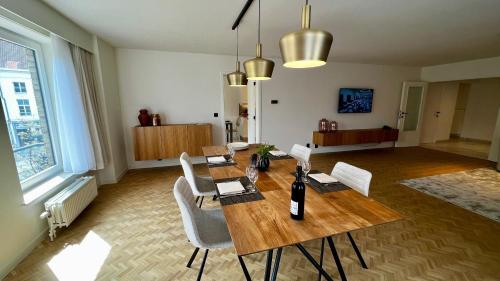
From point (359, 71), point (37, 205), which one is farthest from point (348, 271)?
point (359, 71)

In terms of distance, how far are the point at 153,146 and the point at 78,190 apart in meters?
1.73

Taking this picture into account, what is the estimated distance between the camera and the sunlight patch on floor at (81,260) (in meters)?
1.76

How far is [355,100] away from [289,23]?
389 cm

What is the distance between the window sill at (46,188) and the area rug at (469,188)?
519cm

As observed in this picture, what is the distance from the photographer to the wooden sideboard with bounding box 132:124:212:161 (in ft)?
13.3

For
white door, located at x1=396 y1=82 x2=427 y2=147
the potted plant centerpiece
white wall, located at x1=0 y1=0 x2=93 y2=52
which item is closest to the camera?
white wall, located at x1=0 y1=0 x2=93 y2=52

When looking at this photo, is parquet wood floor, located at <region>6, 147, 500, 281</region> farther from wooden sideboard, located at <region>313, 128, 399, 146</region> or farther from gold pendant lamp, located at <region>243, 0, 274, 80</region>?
wooden sideboard, located at <region>313, 128, 399, 146</region>

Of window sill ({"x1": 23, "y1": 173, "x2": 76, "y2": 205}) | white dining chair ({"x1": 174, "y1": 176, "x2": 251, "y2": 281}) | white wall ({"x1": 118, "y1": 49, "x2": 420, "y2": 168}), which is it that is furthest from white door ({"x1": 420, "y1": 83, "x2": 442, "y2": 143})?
window sill ({"x1": 23, "y1": 173, "x2": 76, "y2": 205})

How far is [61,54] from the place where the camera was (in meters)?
2.57

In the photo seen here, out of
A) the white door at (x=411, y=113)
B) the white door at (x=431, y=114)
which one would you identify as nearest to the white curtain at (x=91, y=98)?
the white door at (x=411, y=113)

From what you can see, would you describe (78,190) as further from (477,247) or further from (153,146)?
(477,247)

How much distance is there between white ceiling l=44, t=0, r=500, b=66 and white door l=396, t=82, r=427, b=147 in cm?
207

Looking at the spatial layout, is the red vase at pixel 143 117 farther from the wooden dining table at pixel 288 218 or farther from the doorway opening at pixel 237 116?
the wooden dining table at pixel 288 218

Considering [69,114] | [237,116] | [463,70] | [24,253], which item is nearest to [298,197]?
[24,253]
